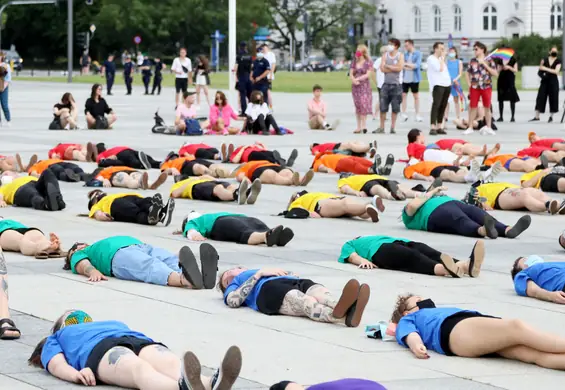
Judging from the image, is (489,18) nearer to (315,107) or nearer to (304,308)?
(315,107)

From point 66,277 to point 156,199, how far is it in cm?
286

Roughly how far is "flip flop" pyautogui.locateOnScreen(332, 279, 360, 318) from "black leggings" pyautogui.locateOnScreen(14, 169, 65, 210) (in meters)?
6.60

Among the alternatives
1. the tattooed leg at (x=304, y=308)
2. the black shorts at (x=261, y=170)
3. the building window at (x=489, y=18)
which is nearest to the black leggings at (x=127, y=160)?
the black shorts at (x=261, y=170)

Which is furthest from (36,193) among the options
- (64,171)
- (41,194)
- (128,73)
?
(128,73)

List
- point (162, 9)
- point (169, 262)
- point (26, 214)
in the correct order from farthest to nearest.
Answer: point (162, 9), point (26, 214), point (169, 262)

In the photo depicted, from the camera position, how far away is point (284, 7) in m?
128

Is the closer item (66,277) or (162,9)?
(66,277)

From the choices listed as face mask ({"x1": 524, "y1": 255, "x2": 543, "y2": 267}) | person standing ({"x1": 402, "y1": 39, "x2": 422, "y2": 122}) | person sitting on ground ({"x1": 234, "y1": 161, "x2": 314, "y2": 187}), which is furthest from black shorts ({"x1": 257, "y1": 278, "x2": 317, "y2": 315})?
person standing ({"x1": 402, "y1": 39, "x2": 422, "y2": 122})

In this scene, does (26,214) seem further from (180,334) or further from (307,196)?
(180,334)

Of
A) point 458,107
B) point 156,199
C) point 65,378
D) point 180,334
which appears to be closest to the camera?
point 65,378

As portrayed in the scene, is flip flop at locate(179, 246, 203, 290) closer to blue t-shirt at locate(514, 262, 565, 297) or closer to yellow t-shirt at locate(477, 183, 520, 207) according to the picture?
blue t-shirt at locate(514, 262, 565, 297)

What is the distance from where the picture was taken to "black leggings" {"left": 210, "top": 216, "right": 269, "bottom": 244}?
11.2 meters

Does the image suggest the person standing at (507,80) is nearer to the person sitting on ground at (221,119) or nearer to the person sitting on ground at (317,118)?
the person sitting on ground at (317,118)

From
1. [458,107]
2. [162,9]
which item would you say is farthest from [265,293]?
[162,9]
